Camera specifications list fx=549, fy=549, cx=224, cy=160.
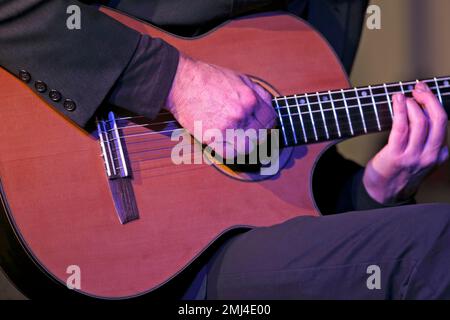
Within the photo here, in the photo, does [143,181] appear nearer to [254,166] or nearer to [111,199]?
[111,199]

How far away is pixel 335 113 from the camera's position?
3.54ft

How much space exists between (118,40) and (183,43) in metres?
0.15

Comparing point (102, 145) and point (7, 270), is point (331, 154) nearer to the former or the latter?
point (102, 145)

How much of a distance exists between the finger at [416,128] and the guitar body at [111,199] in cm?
22

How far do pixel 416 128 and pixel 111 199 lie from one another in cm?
59

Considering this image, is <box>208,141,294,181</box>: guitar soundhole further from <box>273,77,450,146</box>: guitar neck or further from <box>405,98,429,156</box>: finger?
<box>405,98,429,156</box>: finger

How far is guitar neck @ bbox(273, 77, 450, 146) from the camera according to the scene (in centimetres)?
106

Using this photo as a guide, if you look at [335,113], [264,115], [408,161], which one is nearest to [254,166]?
[264,115]

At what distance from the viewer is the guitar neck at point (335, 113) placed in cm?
106

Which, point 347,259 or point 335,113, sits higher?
point 335,113

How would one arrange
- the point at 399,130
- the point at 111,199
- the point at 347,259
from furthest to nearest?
the point at 399,130, the point at 111,199, the point at 347,259

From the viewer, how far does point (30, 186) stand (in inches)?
36.1

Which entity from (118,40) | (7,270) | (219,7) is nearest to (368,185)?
(219,7)

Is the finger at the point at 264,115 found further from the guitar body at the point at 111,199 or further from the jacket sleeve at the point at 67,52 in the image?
the jacket sleeve at the point at 67,52
